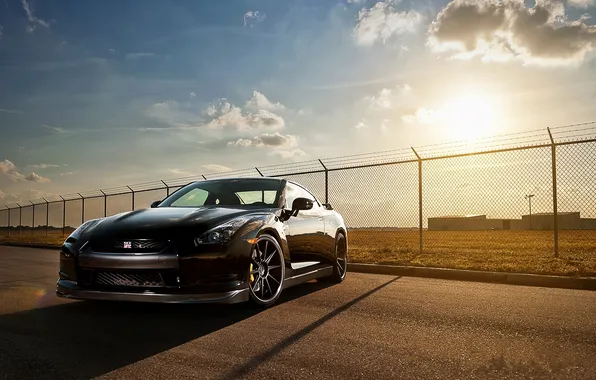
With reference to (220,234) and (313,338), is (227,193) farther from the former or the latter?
(313,338)

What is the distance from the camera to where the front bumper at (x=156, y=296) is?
4.70 meters

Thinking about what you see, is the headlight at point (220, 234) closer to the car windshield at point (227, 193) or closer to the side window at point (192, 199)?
the car windshield at point (227, 193)

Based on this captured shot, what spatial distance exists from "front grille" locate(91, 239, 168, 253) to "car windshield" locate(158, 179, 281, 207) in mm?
1577

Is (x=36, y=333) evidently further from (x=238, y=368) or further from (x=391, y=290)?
(x=391, y=290)

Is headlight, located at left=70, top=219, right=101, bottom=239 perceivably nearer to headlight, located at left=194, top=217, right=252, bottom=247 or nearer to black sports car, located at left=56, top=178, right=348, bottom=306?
black sports car, located at left=56, top=178, right=348, bottom=306

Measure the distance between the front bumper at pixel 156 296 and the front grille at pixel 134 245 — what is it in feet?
1.27

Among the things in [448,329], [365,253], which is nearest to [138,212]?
[448,329]

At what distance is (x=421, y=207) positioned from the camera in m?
12.2

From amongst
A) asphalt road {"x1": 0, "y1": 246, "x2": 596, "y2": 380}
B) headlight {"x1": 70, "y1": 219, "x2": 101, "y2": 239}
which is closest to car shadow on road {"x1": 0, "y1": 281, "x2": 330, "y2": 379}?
asphalt road {"x1": 0, "y1": 246, "x2": 596, "y2": 380}

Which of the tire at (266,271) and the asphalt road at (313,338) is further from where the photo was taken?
the tire at (266,271)

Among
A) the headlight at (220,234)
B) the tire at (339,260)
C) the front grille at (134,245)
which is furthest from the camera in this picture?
the tire at (339,260)

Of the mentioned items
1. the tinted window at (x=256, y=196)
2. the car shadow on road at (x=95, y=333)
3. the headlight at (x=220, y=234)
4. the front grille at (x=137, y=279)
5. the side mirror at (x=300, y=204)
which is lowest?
the car shadow on road at (x=95, y=333)

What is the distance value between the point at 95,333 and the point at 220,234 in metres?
1.40

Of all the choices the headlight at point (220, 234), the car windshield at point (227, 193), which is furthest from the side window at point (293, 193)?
the headlight at point (220, 234)
